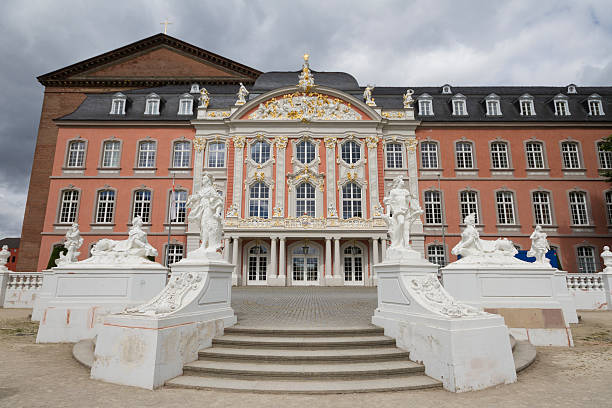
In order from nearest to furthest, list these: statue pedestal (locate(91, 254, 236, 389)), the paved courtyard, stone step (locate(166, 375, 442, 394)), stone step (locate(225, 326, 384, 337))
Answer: the paved courtyard, stone step (locate(166, 375, 442, 394)), statue pedestal (locate(91, 254, 236, 389)), stone step (locate(225, 326, 384, 337))

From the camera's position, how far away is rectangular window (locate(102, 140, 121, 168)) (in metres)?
26.3

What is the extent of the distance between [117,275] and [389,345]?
6.14 meters

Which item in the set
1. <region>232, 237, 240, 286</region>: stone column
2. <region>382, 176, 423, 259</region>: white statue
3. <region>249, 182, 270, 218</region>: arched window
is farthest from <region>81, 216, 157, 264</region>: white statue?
<region>249, 182, 270, 218</region>: arched window

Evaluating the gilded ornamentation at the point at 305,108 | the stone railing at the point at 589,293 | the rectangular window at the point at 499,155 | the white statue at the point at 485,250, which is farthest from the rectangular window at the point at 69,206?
the rectangular window at the point at 499,155

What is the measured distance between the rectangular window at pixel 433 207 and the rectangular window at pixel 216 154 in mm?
14747

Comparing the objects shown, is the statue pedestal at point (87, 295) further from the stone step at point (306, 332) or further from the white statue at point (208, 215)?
the stone step at point (306, 332)

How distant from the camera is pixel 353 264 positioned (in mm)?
23766

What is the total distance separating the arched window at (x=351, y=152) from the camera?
2561cm

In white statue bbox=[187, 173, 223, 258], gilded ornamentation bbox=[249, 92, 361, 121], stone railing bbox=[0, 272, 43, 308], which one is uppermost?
gilded ornamentation bbox=[249, 92, 361, 121]

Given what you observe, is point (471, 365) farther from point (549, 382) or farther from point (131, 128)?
point (131, 128)

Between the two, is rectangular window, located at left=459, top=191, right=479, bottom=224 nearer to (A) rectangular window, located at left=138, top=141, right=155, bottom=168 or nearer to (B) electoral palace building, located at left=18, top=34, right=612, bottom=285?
(B) electoral palace building, located at left=18, top=34, right=612, bottom=285

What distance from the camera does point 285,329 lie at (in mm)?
6387

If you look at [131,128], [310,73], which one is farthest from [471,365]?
[131,128]

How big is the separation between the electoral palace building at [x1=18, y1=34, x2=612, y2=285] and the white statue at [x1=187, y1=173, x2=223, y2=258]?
1584 cm
